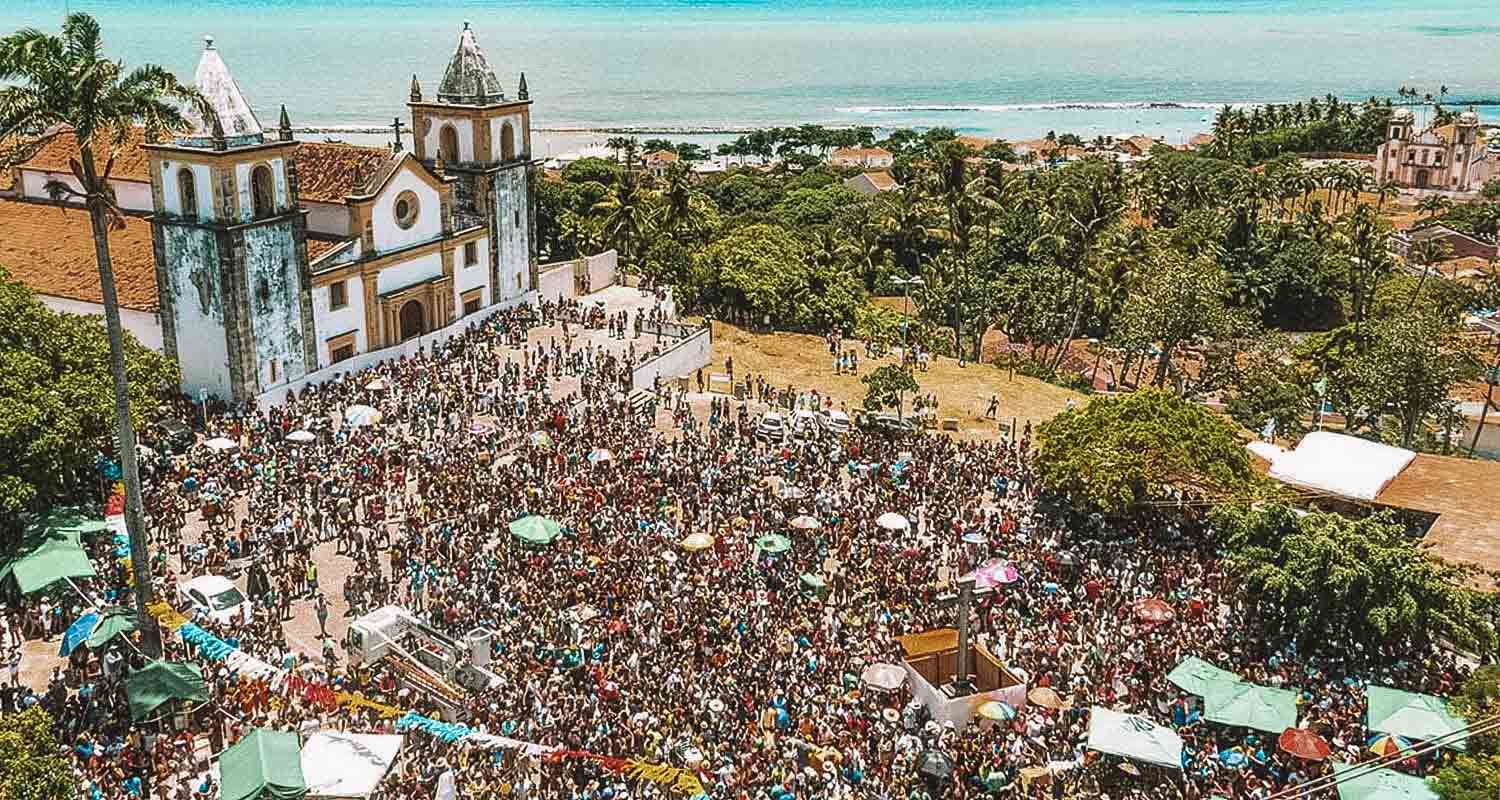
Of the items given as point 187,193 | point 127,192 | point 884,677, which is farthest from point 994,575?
point 127,192

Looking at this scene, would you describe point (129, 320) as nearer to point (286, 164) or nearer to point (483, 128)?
point (286, 164)

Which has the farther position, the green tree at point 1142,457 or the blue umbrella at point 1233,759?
the green tree at point 1142,457

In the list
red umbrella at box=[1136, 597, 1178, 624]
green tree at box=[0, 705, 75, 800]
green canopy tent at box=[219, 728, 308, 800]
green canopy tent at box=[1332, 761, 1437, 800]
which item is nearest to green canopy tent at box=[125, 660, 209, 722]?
green canopy tent at box=[219, 728, 308, 800]

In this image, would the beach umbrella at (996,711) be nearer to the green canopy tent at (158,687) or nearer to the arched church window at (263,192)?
the green canopy tent at (158,687)

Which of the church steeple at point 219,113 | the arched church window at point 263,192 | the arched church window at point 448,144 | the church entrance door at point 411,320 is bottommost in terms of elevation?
the church entrance door at point 411,320

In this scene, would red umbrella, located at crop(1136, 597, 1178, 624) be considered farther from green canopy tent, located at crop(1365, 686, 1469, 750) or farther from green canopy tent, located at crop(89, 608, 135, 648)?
green canopy tent, located at crop(89, 608, 135, 648)

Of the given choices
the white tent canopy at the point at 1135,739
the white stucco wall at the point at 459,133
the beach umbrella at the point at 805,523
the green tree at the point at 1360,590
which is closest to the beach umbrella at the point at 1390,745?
the green tree at the point at 1360,590

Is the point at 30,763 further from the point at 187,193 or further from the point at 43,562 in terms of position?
the point at 187,193
